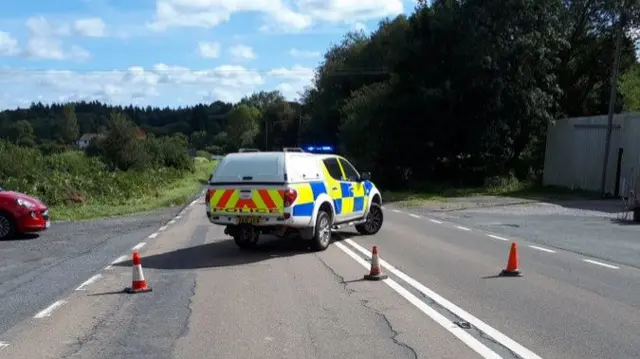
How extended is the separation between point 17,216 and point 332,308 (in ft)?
33.8

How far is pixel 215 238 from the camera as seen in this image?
1529 centimetres

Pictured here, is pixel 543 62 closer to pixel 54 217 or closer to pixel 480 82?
pixel 480 82

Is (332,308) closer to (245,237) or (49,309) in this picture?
(49,309)

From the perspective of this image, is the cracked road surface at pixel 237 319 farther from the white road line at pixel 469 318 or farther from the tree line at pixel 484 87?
the tree line at pixel 484 87

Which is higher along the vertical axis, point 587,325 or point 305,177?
point 305,177

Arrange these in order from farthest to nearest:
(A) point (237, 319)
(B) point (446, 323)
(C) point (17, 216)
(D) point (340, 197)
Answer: (C) point (17, 216) < (D) point (340, 197) < (A) point (237, 319) < (B) point (446, 323)

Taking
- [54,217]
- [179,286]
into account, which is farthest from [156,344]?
[54,217]

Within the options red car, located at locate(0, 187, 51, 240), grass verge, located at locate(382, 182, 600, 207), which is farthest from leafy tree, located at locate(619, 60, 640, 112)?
red car, located at locate(0, 187, 51, 240)

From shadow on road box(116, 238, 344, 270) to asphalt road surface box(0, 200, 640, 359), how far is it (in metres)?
0.04

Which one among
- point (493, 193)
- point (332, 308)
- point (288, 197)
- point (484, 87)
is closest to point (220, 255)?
point (288, 197)

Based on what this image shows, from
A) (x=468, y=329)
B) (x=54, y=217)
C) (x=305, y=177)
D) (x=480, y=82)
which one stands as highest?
(x=480, y=82)

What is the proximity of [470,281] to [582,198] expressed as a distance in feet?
74.5

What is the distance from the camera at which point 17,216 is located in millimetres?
15023

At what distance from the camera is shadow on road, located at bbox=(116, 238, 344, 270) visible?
37.0 feet
